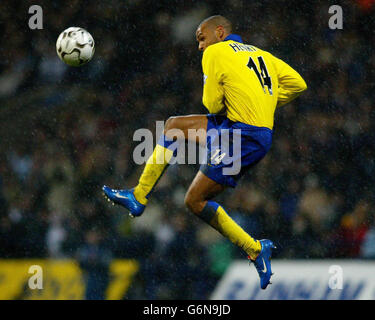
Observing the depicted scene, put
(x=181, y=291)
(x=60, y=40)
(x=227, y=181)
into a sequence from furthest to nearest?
1. (x=181, y=291)
2. (x=60, y=40)
3. (x=227, y=181)

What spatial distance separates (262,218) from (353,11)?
2.79 m

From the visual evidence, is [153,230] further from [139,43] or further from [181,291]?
[139,43]

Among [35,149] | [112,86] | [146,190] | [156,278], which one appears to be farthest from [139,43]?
[146,190]

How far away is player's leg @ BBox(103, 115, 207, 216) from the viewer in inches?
196

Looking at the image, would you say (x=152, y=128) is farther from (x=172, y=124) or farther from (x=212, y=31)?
(x=212, y=31)

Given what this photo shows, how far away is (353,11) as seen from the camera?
26.2ft

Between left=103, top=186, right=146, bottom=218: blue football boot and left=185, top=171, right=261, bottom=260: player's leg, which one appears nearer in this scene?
left=185, top=171, right=261, bottom=260: player's leg

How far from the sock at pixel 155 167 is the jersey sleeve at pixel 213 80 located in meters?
0.46

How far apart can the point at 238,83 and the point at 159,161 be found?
87 centimetres

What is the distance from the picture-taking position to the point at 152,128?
7770 millimetres

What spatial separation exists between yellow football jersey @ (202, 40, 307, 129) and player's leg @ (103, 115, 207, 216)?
24 cm

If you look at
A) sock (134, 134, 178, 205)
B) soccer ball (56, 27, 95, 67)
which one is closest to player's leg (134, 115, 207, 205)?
sock (134, 134, 178, 205)

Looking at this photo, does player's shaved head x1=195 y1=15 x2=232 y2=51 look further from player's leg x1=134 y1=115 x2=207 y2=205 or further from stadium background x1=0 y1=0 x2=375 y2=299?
stadium background x1=0 y1=0 x2=375 y2=299

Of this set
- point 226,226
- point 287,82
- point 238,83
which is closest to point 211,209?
point 226,226
